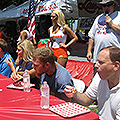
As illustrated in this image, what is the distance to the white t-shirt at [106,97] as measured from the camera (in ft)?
5.07

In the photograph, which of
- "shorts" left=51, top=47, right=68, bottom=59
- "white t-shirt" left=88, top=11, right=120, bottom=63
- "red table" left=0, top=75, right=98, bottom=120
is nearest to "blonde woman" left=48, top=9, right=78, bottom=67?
"shorts" left=51, top=47, right=68, bottom=59

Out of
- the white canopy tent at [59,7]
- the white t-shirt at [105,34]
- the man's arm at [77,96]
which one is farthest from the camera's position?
the white canopy tent at [59,7]

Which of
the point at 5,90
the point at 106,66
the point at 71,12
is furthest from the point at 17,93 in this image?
the point at 71,12

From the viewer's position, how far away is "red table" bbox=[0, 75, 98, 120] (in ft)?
4.82

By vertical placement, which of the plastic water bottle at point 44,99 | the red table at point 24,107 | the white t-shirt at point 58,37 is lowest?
the red table at point 24,107

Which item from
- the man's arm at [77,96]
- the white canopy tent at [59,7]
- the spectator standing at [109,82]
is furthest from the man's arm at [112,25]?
the white canopy tent at [59,7]

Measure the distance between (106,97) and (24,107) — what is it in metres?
0.74

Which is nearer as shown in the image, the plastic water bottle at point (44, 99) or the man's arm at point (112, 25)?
the plastic water bottle at point (44, 99)

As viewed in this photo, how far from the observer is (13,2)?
469 inches

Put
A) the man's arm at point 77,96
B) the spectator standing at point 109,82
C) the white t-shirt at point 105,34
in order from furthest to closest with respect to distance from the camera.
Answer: the white t-shirt at point 105,34
the man's arm at point 77,96
the spectator standing at point 109,82

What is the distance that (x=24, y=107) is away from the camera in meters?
1.68

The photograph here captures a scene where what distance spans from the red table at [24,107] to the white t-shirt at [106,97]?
0.54 ft

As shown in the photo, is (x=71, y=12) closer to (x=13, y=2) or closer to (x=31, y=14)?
(x=31, y=14)

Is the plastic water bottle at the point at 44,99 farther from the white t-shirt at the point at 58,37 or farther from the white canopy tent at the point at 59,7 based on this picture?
the white canopy tent at the point at 59,7
